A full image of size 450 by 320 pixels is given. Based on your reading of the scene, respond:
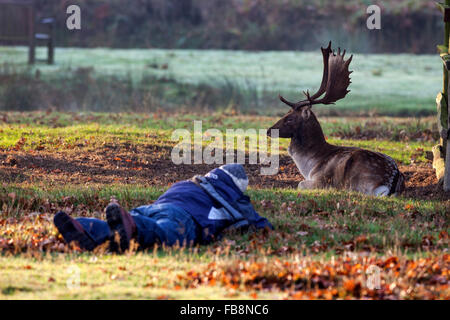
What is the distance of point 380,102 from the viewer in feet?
91.7

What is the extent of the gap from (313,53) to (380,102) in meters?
13.1

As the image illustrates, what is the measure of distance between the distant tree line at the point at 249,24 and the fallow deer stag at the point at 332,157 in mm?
27344

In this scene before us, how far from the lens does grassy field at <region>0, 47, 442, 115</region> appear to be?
88.6 ft

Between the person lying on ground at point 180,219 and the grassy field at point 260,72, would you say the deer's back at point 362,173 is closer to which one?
the person lying on ground at point 180,219

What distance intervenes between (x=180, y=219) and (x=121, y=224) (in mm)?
770

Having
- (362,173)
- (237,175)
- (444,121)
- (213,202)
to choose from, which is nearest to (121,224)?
(213,202)

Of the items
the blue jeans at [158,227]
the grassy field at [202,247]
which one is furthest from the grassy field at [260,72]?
the blue jeans at [158,227]

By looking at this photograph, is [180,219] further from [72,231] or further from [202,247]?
[72,231]

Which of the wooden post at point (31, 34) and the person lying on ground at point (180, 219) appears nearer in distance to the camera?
the person lying on ground at point (180, 219)

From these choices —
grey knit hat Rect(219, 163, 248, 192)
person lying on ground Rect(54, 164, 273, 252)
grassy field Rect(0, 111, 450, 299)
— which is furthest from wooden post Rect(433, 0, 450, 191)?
grey knit hat Rect(219, 163, 248, 192)

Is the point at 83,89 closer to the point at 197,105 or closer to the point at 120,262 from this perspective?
the point at 197,105

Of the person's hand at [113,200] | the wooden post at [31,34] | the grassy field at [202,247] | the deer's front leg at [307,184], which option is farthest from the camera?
the wooden post at [31,34]

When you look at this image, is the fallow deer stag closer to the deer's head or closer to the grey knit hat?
the deer's head

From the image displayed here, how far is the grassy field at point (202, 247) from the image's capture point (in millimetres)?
6645
